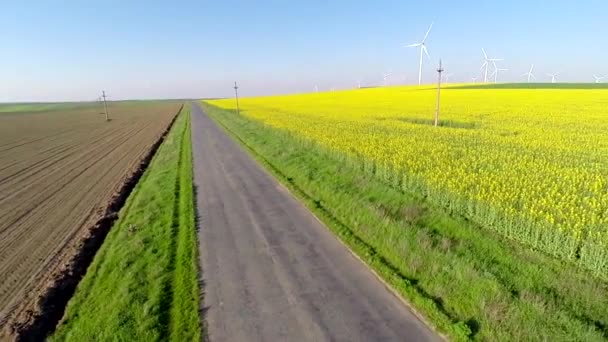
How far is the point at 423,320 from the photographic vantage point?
655cm

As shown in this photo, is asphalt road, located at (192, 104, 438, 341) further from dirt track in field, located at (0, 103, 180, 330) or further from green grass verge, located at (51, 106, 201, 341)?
dirt track in field, located at (0, 103, 180, 330)

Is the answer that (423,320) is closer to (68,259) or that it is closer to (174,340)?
(174,340)

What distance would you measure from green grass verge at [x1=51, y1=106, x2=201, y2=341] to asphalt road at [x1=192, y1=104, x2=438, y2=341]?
19.5 inches

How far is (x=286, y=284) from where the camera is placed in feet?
26.3

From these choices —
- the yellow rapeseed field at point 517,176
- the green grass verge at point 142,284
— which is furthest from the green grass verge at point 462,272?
the green grass verge at point 142,284

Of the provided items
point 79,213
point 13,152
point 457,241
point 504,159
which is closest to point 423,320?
point 457,241

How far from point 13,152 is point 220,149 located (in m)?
22.2

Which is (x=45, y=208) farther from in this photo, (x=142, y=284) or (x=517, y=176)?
(x=517, y=176)

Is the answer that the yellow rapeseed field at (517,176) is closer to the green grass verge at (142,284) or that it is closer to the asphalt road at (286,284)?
the asphalt road at (286,284)

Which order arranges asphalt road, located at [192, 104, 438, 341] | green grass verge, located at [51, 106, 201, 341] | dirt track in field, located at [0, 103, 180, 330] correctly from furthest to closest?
dirt track in field, located at [0, 103, 180, 330] < green grass verge, located at [51, 106, 201, 341] < asphalt road, located at [192, 104, 438, 341]

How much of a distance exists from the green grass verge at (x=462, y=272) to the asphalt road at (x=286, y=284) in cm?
58

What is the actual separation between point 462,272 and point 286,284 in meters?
4.06

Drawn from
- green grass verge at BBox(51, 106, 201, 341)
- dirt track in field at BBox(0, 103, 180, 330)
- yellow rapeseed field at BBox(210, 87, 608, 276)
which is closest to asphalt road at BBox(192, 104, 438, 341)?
green grass verge at BBox(51, 106, 201, 341)

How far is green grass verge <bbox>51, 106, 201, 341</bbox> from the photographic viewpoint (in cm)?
659
